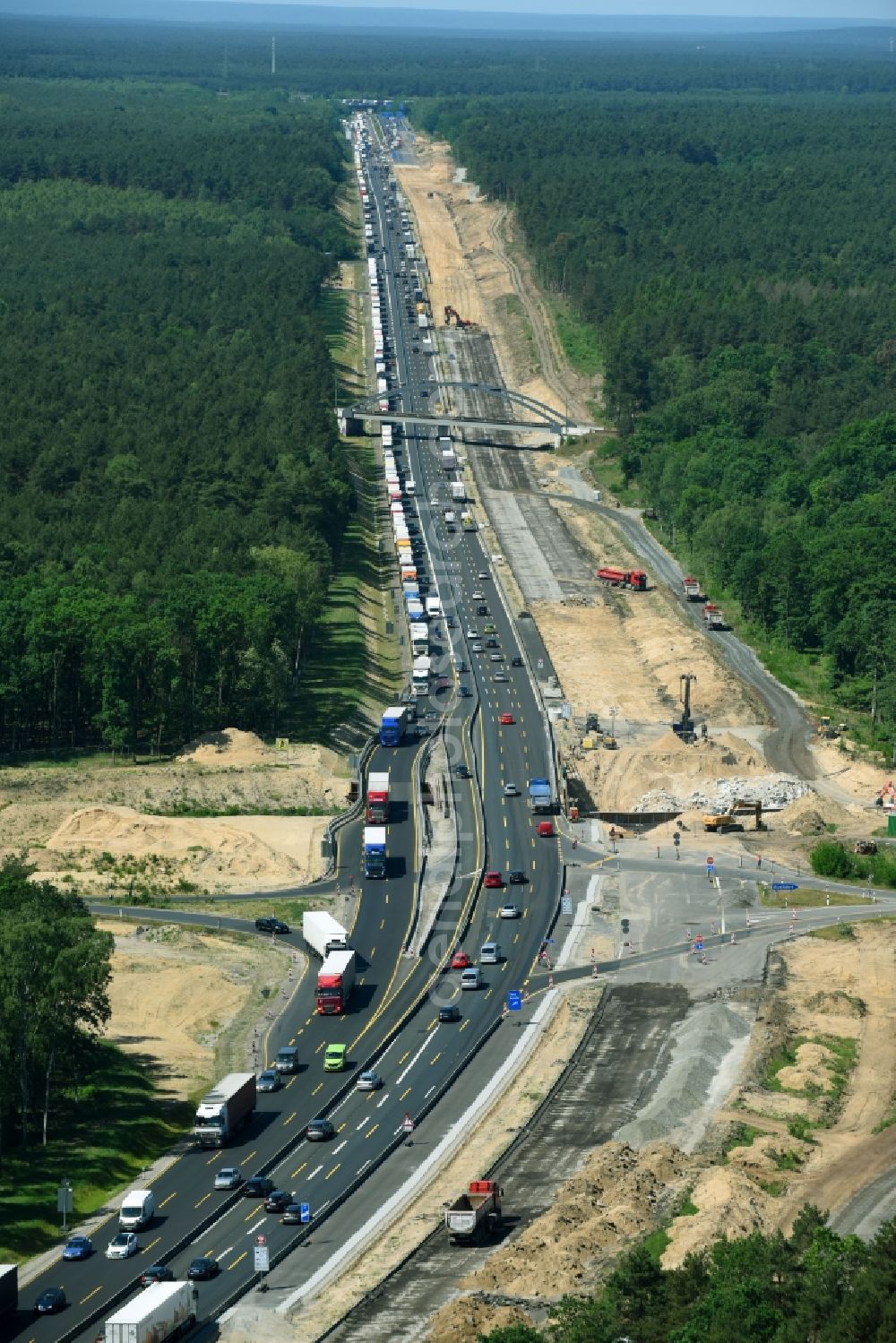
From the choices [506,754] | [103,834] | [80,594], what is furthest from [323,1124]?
[80,594]

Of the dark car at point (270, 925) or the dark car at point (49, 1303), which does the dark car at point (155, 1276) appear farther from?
the dark car at point (270, 925)

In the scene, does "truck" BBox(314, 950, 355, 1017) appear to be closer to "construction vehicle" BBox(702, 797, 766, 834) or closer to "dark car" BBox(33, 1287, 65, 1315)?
"dark car" BBox(33, 1287, 65, 1315)

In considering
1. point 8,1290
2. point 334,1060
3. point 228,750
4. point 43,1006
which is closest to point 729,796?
point 228,750

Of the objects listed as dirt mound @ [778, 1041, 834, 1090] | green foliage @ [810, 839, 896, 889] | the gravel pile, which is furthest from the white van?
the gravel pile

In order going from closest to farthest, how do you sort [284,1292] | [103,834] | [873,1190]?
[284,1292]
[873,1190]
[103,834]

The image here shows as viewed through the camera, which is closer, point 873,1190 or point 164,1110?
point 873,1190

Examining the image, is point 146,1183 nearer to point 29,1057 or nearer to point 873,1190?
point 29,1057
